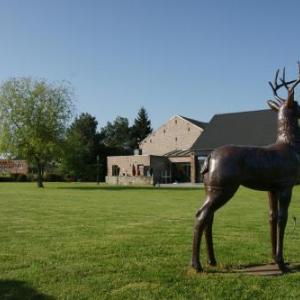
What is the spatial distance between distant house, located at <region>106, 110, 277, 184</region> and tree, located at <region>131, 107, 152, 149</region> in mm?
31598

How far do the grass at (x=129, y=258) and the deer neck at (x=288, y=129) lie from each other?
1.92 metres

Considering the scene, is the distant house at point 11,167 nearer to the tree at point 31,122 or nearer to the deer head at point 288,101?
the tree at point 31,122

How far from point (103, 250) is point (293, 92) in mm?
4625

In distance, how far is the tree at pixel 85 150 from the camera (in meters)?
69.9

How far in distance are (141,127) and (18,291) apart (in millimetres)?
94676

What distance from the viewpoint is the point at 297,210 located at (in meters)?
18.0

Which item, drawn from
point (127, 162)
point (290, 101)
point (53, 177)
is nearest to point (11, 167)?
point (53, 177)

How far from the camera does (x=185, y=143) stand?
208ft

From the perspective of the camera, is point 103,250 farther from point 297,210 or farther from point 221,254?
point 297,210

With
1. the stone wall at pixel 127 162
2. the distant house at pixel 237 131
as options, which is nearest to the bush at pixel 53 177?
the stone wall at pixel 127 162

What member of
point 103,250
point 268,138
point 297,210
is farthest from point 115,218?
point 268,138

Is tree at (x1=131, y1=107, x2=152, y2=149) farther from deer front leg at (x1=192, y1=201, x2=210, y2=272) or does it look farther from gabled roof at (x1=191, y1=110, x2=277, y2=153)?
deer front leg at (x1=192, y1=201, x2=210, y2=272)

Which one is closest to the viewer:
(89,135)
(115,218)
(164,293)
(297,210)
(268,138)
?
(164,293)

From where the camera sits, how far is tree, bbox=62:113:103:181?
69.9m
